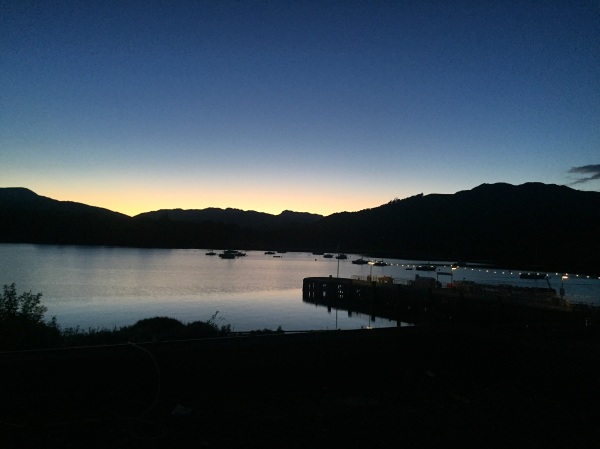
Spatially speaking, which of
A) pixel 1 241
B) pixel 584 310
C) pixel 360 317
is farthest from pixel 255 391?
pixel 1 241

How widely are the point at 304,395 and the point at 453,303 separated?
103 ft

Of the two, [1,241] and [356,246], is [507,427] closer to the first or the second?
[356,246]

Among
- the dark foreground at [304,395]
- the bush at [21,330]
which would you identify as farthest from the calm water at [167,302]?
the dark foreground at [304,395]

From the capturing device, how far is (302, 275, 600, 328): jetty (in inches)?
1125

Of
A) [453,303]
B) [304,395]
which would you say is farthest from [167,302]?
[304,395]

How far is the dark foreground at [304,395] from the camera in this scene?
7301 millimetres

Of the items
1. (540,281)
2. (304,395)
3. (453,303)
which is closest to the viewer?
(304,395)

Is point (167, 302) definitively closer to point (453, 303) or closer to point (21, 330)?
point (453, 303)

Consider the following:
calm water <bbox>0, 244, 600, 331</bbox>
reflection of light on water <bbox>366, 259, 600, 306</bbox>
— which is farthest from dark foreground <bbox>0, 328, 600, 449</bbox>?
reflection of light on water <bbox>366, 259, 600, 306</bbox>

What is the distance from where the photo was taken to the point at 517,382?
11367 mm

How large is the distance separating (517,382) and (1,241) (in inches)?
9251

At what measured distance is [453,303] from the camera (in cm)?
3781

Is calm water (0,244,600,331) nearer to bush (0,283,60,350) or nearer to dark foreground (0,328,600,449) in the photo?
bush (0,283,60,350)

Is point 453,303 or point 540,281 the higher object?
point 453,303
